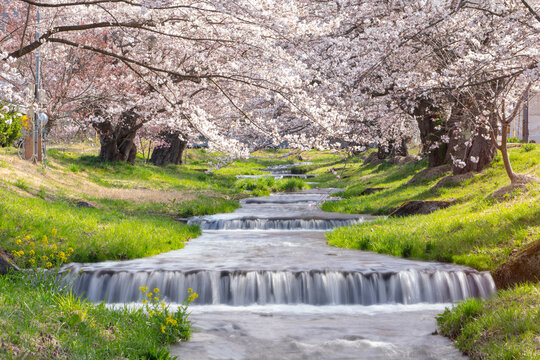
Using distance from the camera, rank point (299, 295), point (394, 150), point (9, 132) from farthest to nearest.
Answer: point (394, 150), point (9, 132), point (299, 295)

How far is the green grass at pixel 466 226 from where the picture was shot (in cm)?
1115

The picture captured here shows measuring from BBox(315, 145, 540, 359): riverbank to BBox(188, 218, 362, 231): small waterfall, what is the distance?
2329 mm

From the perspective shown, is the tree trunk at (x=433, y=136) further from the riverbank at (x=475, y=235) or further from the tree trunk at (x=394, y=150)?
the tree trunk at (x=394, y=150)

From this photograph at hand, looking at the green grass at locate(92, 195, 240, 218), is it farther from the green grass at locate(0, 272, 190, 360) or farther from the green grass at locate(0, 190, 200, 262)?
the green grass at locate(0, 272, 190, 360)

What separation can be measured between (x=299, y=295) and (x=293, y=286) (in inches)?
8.6

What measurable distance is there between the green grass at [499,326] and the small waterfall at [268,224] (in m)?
9.91

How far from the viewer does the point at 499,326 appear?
23.0ft

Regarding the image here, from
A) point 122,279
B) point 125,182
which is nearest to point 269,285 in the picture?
point 122,279

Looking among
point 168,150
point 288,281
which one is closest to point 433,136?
point 288,281

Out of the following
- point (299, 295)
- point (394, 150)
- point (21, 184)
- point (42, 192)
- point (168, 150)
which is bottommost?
point (299, 295)

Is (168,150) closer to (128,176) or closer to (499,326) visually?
(128,176)

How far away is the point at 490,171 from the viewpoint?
18.1 meters

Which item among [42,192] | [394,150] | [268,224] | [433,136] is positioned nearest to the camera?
[42,192]

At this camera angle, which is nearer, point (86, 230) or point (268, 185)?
point (86, 230)
